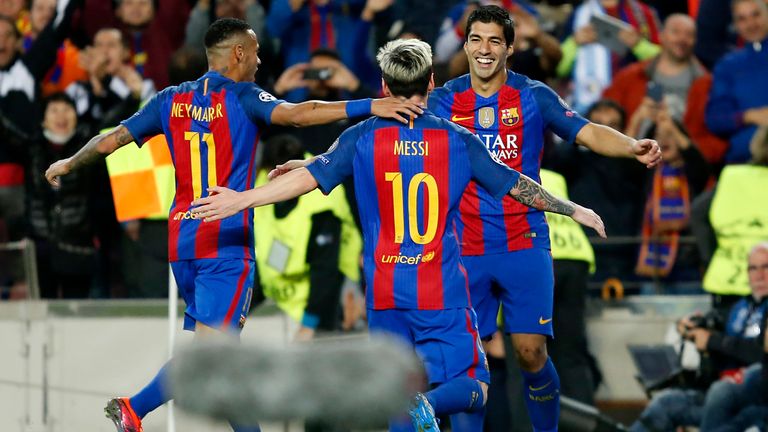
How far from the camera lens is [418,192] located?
16.9 ft

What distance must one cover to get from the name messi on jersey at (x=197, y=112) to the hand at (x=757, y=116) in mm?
5614

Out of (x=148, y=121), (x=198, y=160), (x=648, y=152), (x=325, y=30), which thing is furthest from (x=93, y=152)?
(x=325, y=30)

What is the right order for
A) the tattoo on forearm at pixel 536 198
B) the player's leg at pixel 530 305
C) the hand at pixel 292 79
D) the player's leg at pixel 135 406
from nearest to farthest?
the tattoo on forearm at pixel 536 198 < the player's leg at pixel 135 406 < the player's leg at pixel 530 305 < the hand at pixel 292 79

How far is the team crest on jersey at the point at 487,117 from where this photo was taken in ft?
20.9

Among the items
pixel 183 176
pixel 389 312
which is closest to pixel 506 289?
pixel 389 312

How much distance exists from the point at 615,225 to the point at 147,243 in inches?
156

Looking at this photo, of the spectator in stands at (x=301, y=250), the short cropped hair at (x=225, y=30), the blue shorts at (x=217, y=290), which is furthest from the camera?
the spectator in stands at (x=301, y=250)

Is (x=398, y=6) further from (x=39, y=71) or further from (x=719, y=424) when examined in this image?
(x=719, y=424)

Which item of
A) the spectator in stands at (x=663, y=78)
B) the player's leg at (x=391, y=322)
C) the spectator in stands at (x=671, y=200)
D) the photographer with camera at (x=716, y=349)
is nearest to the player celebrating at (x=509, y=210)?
the player's leg at (x=391, y=322)

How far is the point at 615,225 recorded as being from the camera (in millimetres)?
10156

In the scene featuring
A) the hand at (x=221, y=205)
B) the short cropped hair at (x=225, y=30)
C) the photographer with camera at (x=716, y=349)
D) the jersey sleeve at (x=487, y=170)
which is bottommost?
the photographer with camera at (x=716, y=349)

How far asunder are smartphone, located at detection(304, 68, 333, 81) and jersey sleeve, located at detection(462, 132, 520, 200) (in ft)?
15.7

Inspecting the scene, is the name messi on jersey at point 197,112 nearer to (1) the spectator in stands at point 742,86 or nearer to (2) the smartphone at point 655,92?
(2) the smartphone at point 655,92

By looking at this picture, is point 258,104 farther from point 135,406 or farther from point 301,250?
point 301,250
